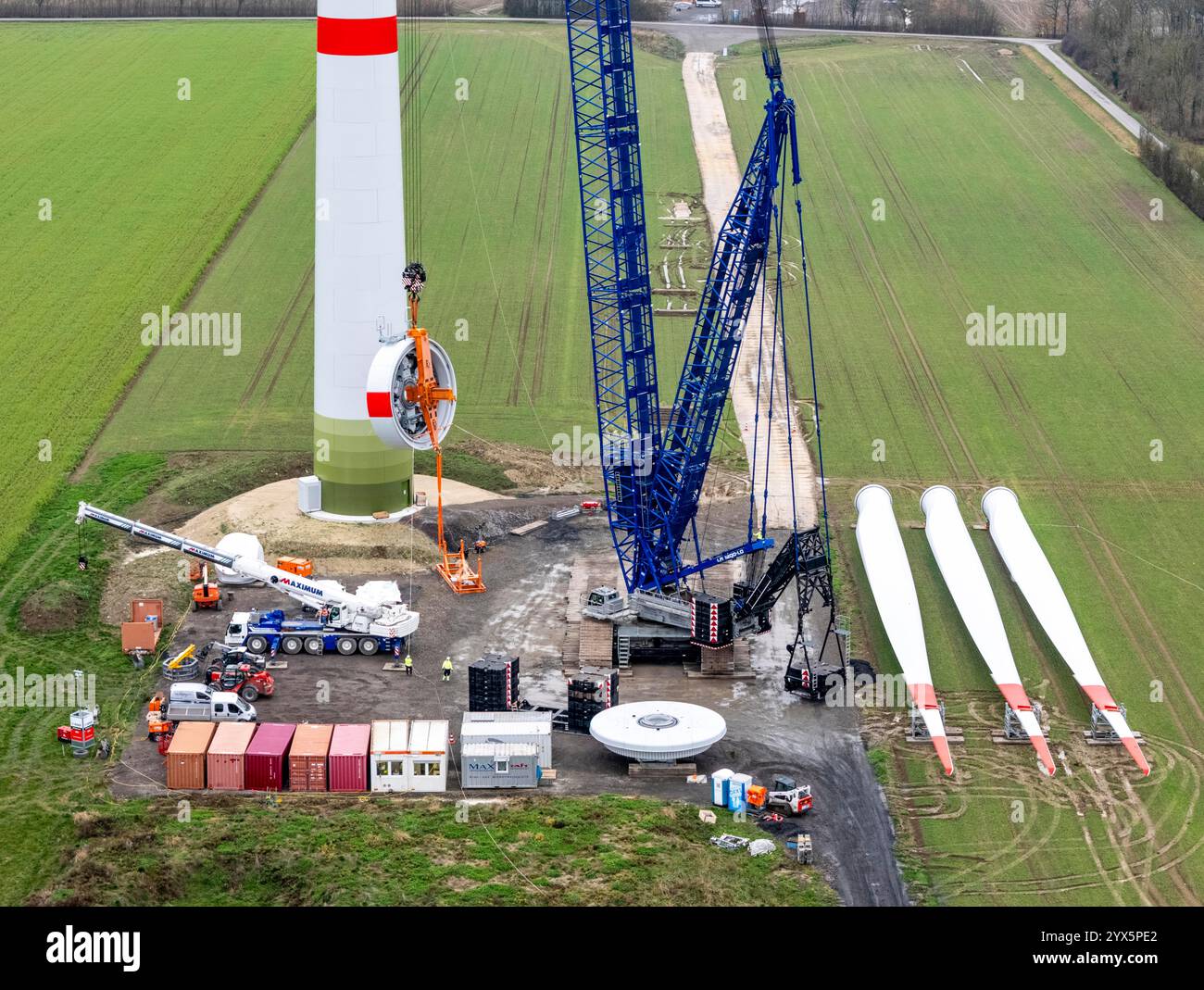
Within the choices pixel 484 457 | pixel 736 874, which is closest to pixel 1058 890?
pixel 736 874

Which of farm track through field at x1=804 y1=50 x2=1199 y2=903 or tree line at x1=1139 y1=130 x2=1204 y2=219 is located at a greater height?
tree line at x1=1139 y1=130 x2=1204 y2=219

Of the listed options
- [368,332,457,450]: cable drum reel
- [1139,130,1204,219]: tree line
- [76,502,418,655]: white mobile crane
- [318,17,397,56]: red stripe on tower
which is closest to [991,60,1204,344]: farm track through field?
[1139,130,1204,219]: tree line

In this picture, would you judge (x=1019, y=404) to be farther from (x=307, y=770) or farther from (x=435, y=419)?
(x=307, y=770)

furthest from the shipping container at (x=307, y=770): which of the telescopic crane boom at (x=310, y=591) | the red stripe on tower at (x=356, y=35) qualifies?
the red stripe on tower at (x=356, y=35)

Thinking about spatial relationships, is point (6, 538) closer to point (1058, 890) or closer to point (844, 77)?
point (1058, 890)

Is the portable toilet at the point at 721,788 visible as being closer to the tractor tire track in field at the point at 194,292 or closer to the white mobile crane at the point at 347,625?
the white mobile crane at the point at 347,625

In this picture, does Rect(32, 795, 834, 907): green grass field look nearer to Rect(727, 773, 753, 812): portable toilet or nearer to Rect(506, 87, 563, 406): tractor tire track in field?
Rect(727, 773, 753, 812): portable toilet

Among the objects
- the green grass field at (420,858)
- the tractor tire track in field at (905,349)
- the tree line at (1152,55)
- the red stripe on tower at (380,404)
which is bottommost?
the green grass field at (420,858)
